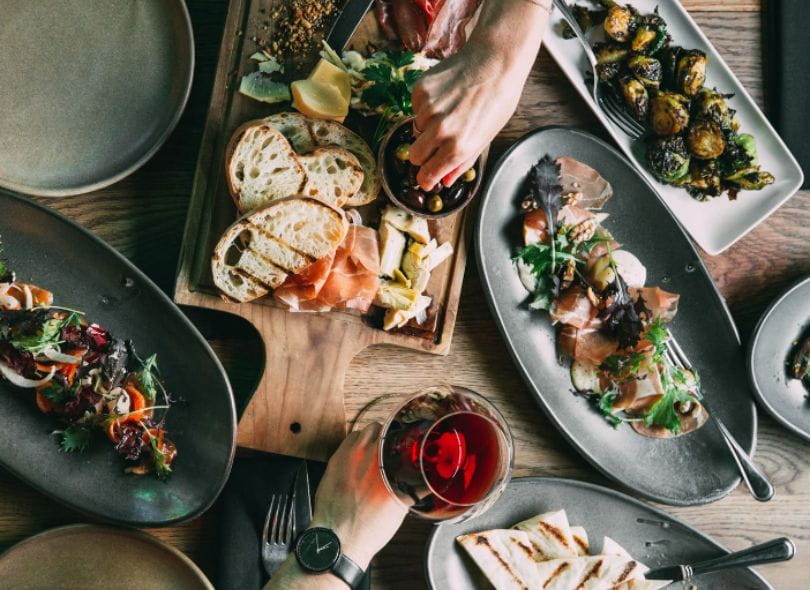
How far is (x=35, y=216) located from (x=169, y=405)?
48cm

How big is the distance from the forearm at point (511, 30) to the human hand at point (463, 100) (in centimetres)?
1

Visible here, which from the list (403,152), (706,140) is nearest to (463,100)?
(403,152)

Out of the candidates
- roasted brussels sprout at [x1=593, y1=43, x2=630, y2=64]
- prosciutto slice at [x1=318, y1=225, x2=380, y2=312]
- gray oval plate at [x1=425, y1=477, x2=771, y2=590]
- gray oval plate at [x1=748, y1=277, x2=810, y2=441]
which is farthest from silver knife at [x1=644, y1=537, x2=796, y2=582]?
roasted brussels sprout at [x1=593, y1=43, x2=630, y2=64]

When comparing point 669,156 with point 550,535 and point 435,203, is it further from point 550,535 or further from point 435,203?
point 550,535

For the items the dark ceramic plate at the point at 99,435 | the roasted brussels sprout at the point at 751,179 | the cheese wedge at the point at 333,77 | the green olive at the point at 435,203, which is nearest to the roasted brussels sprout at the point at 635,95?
the roasted brussels sprout at the point at 751,179

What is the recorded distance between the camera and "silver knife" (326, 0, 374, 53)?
165cm

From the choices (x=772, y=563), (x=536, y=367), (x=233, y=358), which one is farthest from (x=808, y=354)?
(x=233, y=358)

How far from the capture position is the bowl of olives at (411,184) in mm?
1609

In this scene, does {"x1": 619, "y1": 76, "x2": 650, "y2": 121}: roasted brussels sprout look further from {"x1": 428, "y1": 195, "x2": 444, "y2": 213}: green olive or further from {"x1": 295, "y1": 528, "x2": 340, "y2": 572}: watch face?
{"x1": 295, "y1": 528, "x2": 340, "y2": 572}: watch face

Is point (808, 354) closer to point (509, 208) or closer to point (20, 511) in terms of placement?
point (509, 208)

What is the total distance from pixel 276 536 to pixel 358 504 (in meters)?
0.19

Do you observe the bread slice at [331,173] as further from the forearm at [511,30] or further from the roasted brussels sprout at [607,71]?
the roasted brussels sprout at [607,71]

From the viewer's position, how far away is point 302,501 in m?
1.63

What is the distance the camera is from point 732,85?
1813 millimetres
